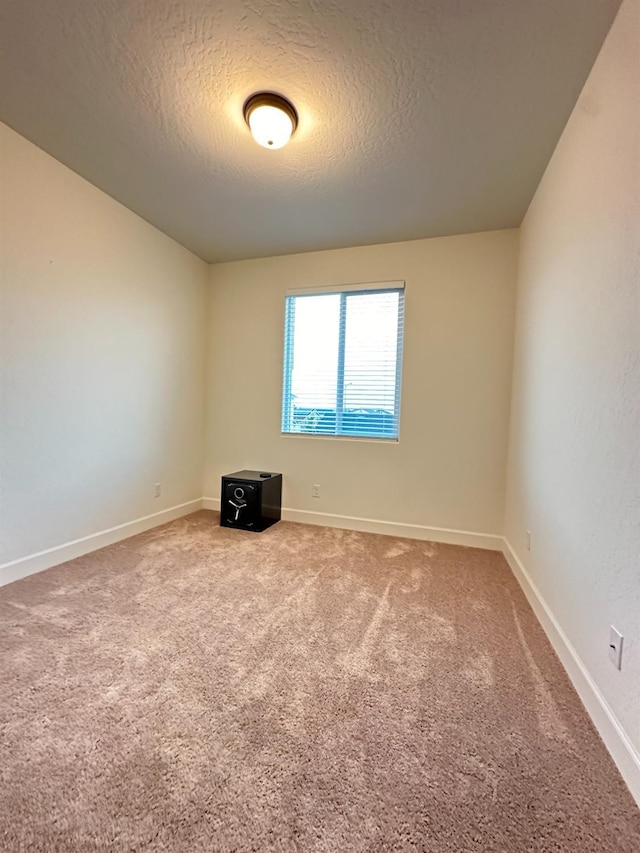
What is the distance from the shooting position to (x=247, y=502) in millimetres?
3287

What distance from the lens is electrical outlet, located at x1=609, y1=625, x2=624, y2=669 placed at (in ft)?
3.90

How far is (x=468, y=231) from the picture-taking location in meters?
3.05

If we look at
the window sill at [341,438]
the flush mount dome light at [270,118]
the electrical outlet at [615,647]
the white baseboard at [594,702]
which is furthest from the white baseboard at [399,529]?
the flush mount dome light at [270,118]

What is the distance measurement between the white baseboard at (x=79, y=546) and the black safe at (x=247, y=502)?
58cm

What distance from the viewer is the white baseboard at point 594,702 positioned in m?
1.07

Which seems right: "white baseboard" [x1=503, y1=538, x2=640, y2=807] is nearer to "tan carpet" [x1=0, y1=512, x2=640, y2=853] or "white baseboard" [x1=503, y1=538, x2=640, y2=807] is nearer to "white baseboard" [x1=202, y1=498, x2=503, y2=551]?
"tan carpet" [x1=0, y1=512, x2=640, y2=853]

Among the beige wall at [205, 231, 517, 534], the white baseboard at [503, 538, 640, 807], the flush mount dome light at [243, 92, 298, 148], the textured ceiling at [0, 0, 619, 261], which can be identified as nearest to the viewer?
the white baseboard at [503, 538, 640, 807]

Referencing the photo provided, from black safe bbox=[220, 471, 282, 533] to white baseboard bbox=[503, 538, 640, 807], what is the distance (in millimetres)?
2150

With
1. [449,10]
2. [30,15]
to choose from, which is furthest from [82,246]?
[449,10]

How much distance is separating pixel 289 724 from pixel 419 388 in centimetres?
261

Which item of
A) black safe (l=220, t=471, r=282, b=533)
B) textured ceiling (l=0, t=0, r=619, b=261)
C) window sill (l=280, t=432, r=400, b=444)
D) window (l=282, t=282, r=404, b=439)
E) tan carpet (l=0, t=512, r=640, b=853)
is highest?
textured ceiling (l=0, t=0, r=619, b=261)

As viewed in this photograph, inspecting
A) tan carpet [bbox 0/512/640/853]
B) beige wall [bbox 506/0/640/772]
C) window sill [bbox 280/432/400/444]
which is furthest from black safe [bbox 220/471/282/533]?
beige wall [bbox 506/0/640/772]

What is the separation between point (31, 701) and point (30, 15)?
8.77ft

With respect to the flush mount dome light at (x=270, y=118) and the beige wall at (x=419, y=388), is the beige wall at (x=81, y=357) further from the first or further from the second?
the flush mount dome light at (x=270, y=118)
